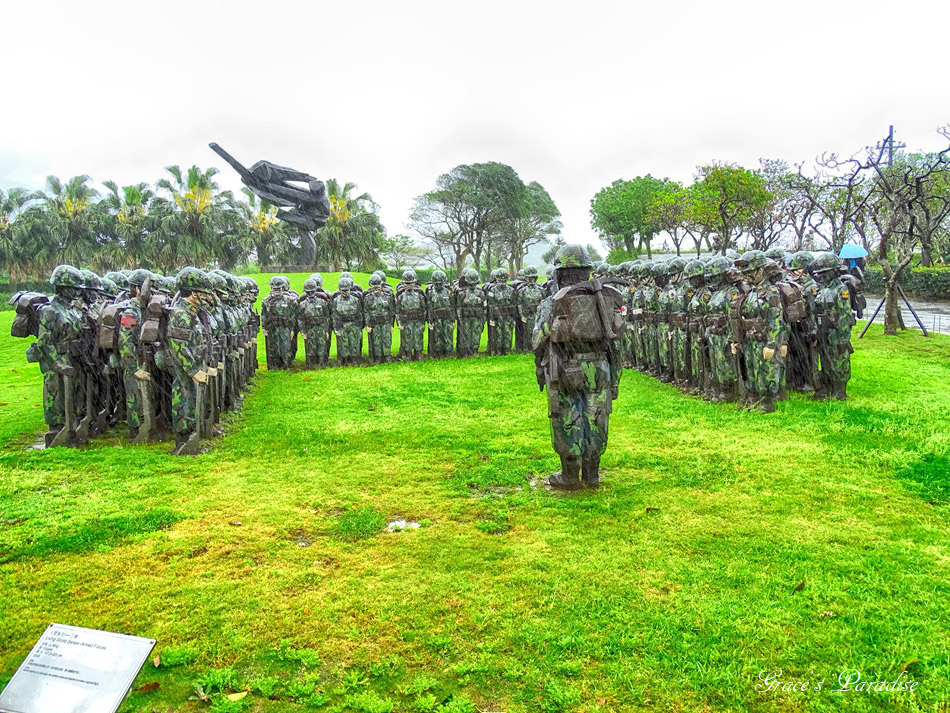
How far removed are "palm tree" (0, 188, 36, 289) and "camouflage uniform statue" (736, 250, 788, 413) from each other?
37.7 meters

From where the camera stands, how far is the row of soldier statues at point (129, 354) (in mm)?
7828

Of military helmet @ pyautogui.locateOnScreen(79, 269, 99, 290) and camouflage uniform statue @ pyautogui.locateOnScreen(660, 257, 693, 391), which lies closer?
military helmet @ pyautogui.locateOnScreen(79, 269, 99, 290)

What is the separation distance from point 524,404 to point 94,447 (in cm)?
632

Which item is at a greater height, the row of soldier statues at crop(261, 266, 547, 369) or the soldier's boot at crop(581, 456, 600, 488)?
the row of soldier statues at crop(261, 266, 547, 369)

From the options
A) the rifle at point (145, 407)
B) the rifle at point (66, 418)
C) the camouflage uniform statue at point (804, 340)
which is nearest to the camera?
the rifle at point (145, 407)

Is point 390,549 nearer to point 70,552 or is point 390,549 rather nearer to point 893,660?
point 70,552

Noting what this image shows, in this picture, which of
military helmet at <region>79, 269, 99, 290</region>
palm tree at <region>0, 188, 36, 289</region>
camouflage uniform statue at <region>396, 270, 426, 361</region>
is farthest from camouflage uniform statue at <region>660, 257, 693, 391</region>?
palm tree at <region>0, 188, 36, 289</region>

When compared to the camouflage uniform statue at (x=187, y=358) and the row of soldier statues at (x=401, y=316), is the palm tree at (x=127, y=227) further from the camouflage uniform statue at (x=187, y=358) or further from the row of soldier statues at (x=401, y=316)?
the camouflage uniform statue at (x=187, y=358)

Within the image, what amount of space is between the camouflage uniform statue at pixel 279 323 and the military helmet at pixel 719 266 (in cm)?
918

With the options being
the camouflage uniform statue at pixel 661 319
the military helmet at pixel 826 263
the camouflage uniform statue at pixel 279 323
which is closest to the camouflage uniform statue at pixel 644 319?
the camouflage uniform statue at pixel 661 319

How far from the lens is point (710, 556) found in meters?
4.77

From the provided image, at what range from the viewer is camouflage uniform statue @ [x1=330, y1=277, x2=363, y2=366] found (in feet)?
48.1

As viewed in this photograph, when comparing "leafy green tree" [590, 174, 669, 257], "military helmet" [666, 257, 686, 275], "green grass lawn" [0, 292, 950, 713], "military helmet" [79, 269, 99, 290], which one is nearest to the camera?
"green grass lawn" [0, 292, 950, 713]

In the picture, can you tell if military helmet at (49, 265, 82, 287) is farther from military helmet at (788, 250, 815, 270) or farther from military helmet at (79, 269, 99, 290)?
military helmet at (788, 250, 815, 270)
